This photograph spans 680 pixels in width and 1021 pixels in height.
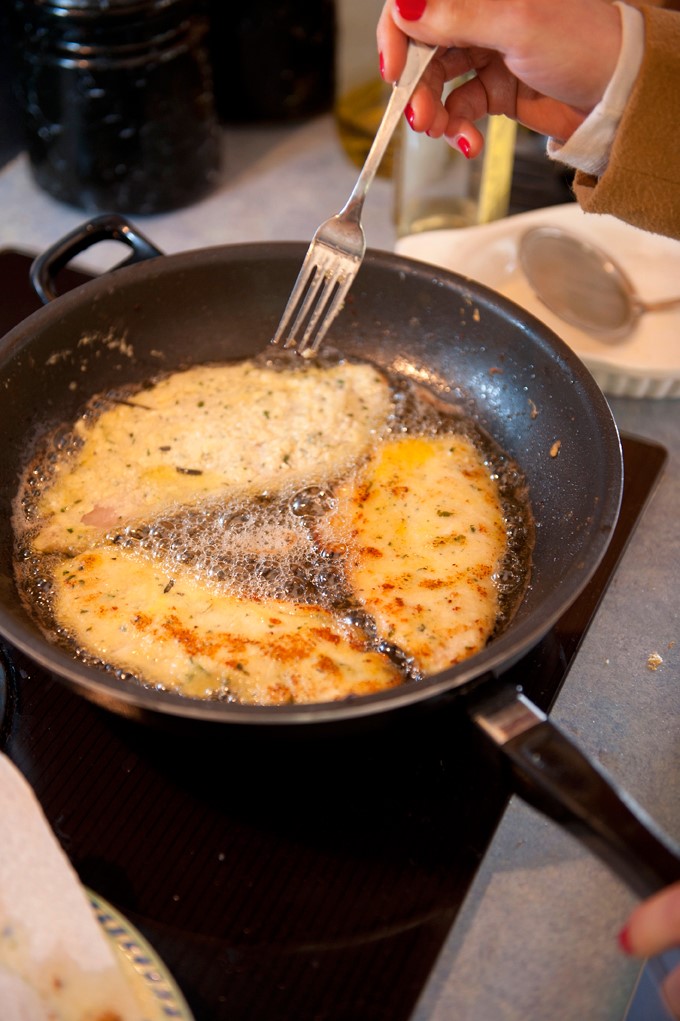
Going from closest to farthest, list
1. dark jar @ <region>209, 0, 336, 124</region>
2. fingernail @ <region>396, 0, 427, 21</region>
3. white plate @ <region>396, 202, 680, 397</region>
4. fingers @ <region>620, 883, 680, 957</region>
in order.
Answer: fingers @ <region>620, 883, 680, 957</region> < fingernail @ <region>396, 0, 427, 21</region> < white plate @ <region>396, 202, 680, 397</region> < dark jar @ <region>209, 0, 336, 124</region>

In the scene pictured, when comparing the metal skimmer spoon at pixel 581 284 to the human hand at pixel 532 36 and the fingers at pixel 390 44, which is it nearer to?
the human hand at pixel 532 36

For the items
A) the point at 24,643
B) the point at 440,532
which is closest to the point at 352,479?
the point at 440,532

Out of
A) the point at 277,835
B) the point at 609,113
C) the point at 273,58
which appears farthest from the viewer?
the point at 273,58

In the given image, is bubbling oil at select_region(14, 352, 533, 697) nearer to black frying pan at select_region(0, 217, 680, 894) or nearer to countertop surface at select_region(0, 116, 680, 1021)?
black frying pan at select_region(0, 217, 680, 894)

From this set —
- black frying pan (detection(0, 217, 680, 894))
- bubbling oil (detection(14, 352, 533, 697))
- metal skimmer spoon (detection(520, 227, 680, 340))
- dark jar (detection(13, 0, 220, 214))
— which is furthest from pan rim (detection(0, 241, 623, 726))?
dark jar (detection(13, 0, 220, 214))

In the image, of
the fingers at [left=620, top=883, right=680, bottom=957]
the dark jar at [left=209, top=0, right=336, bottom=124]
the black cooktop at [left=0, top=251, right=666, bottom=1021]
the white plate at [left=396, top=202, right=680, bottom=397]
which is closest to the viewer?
the fingers at [left=620, top=883, right=680, bottom=957]

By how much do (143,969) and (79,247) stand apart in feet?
2.73

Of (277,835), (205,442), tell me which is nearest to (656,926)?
(277,835)

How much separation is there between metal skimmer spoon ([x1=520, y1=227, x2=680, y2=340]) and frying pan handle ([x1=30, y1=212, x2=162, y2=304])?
55cm

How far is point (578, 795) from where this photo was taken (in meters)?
0.64

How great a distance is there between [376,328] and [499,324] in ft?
0.61

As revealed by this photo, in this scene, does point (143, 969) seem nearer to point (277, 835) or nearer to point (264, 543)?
point (277, 835)

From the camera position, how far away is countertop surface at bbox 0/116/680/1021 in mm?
729

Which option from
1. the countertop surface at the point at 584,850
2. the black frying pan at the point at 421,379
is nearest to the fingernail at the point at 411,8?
the black frying pan at the point at 421,379
